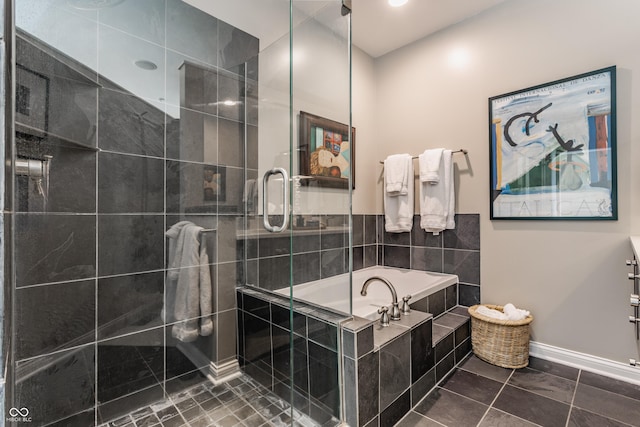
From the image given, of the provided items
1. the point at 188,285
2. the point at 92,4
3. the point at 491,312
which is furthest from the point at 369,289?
the point at 92,4

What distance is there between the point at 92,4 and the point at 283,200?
1324 mm

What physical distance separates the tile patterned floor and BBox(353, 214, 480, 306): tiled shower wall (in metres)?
1.48

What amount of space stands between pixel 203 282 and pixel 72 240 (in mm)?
711

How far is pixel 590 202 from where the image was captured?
188 cm

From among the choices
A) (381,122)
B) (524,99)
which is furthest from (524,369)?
(381,122)

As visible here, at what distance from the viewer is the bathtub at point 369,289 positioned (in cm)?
147

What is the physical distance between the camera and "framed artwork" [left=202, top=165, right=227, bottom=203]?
6.00ft

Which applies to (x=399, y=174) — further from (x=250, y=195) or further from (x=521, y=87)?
(x=250, y=195)

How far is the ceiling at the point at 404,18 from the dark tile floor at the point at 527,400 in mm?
2720

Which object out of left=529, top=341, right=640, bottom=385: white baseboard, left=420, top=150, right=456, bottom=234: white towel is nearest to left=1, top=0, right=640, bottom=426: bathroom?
left=529, top=341, right=640, bottom=385: white baseboard

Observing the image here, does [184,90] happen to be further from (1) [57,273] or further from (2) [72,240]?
(1) [57,273]

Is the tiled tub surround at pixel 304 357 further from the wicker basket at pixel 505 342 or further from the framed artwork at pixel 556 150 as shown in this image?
the framed artwork at pixel 556 150

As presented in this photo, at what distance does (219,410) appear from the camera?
1.57 metres

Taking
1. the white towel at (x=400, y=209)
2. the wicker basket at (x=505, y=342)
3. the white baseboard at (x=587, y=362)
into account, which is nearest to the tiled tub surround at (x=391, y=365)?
the wicker basket at (x=505, y=342)
